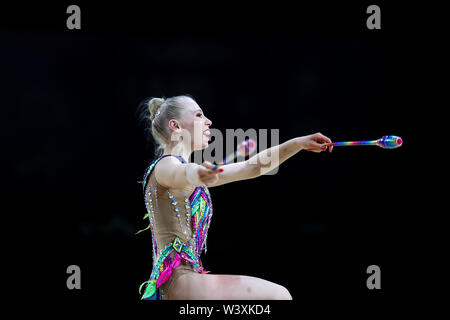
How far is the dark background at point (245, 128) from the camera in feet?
8.18

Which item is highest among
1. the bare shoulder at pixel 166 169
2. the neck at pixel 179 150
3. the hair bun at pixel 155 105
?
the hair bun at pixel 155 105

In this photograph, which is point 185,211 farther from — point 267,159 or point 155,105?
point 155,105

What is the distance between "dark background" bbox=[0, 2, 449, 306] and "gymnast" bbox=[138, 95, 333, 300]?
0.93 metres

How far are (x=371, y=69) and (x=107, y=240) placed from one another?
1.60 meters

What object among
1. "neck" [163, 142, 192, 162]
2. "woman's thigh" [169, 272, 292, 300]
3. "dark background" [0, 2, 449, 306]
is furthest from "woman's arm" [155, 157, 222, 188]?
"dark background" [0, 2, 449, 306]

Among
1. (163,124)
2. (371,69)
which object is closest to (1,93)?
(163,124)

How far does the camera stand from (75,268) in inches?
90.5

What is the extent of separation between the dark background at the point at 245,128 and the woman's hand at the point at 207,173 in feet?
4.38

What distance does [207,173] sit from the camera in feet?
4.00

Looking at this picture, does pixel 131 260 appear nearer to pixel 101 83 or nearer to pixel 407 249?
pixel 101 83

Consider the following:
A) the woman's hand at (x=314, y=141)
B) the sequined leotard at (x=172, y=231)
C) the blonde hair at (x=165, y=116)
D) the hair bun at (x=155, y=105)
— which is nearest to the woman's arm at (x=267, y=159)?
the woman's hand at (x=314, y=141)

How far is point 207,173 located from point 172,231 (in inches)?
15.1

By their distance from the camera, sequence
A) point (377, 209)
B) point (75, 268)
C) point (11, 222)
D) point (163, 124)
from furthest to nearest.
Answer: point (377, 209) < point (11, 222) < point (75, 268) < point (163, 124)

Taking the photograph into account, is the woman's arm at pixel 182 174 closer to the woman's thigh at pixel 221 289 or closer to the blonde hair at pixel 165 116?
the blonde hair at pixel 165 116
